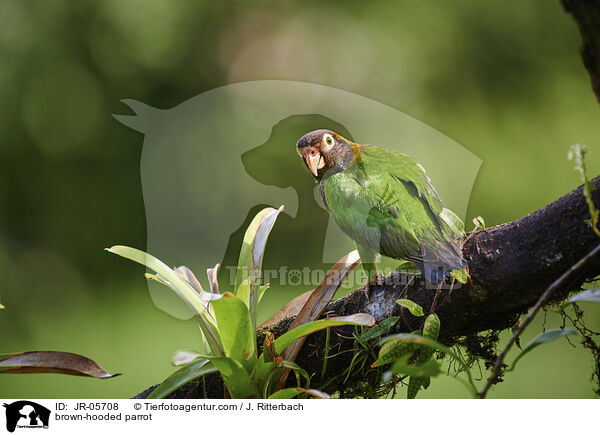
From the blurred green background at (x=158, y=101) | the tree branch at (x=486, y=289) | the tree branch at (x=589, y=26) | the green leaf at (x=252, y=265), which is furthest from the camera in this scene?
the blurred green background at (x=158, y=101)

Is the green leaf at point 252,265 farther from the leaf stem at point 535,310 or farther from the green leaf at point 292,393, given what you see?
the leaf stem at point 535,310

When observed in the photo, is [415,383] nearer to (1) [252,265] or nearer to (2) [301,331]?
(2) [301,331]

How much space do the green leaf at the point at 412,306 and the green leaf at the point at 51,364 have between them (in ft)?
1.21

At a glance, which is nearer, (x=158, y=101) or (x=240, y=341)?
(x=240, y=341)

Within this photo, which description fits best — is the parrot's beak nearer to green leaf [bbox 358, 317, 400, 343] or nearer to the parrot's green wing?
the parrot's green wing

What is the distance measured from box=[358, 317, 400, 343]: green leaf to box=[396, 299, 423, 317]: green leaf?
0.03 m

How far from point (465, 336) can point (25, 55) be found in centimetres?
130

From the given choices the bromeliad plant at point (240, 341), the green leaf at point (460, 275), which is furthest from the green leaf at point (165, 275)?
the green leaf at point (460, 275)

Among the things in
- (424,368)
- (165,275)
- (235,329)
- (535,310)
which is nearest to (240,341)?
(235,329)

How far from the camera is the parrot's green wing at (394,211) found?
0.57 m

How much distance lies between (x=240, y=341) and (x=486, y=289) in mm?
305

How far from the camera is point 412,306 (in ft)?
1.84

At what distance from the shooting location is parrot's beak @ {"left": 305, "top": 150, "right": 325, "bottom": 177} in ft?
2.22
